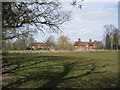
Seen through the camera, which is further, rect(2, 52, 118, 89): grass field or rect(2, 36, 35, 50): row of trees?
rect(2, 36, 35, 50): row of trees

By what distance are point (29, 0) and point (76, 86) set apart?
433 centimetres

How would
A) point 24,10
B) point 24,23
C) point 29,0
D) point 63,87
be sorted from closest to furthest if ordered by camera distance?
point 63,87 < point 29,0 < point 24,10 < point 24,23

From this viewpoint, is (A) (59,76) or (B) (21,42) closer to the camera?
(A) (59,76)

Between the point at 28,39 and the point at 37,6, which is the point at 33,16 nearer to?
the point at 37,6

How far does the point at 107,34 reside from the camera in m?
28.8

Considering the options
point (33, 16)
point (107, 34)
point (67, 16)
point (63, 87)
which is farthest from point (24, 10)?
point (107, 34)

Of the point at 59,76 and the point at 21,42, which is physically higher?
the point at 21,42

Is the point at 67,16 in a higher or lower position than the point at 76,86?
higher

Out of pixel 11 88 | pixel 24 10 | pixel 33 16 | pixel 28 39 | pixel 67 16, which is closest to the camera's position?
pixel 11 88

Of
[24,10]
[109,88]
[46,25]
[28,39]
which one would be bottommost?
[109,88]

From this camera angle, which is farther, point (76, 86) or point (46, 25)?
point (46, 25)

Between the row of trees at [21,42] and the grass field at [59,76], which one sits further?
the row of trees at [21,42]

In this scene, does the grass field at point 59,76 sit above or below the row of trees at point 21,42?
below

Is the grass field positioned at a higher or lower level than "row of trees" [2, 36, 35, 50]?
lower
